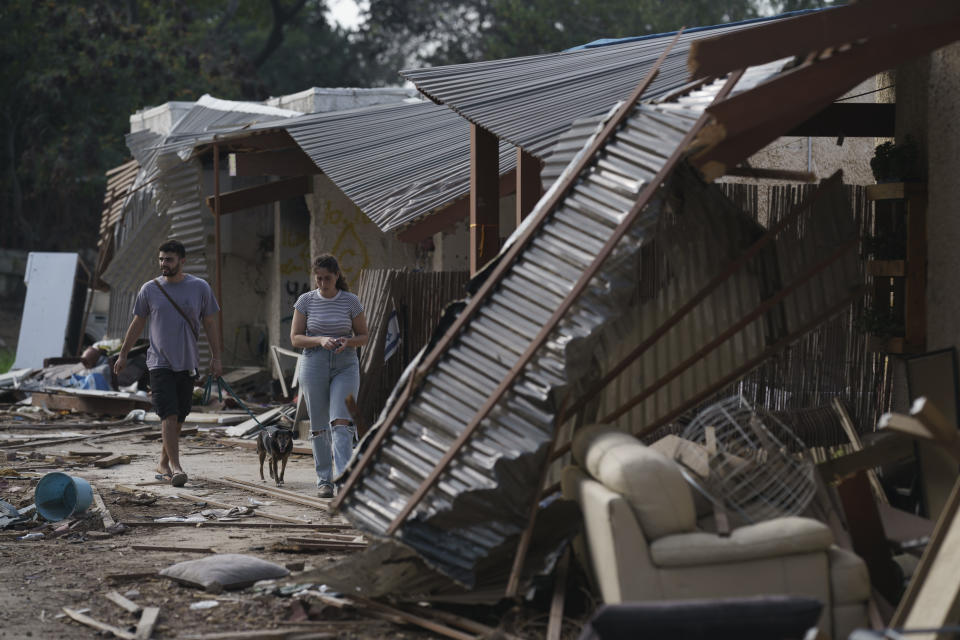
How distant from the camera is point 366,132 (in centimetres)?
1249

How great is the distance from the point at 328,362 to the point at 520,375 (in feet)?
12.2

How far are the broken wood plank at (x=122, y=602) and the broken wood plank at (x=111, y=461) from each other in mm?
4722

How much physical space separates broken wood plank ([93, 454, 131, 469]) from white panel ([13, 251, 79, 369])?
30.9 ft

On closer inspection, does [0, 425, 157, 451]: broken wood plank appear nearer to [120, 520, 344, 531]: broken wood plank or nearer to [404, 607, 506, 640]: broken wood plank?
[120, 520, 344, 531]: broken wood plank

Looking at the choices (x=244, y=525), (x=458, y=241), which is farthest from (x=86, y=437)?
(x=244, y=525)

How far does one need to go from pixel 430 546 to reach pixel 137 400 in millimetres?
10061

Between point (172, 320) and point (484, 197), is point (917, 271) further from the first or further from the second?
point (172, 320)

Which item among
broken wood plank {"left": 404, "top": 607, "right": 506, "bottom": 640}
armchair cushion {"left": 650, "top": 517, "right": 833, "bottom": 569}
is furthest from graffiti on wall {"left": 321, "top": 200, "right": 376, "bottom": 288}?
armchair cushion {"left": 650, "top": 517, "right": 833, "bottom": 569}

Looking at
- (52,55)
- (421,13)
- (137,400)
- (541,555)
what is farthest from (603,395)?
(421,13)

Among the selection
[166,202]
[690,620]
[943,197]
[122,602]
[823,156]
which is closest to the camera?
[690,620]

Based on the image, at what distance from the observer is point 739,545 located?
4848mm

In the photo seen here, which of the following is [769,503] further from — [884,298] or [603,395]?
[884,298]

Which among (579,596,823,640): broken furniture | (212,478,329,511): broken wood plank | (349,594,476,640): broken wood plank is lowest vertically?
(212,478,329,511): broken wood plank

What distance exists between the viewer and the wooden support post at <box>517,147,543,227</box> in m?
8.91
